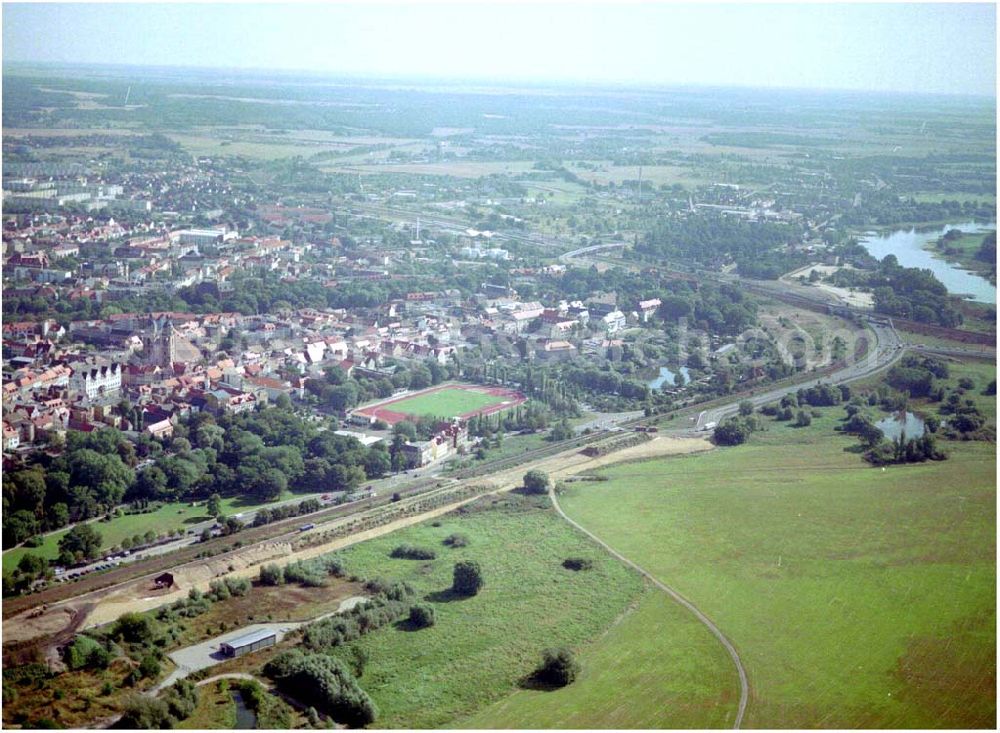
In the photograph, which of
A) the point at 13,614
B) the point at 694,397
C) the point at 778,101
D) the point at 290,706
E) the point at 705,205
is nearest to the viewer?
the point at 290,706

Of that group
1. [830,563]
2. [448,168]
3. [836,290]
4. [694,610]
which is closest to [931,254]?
[836,290]

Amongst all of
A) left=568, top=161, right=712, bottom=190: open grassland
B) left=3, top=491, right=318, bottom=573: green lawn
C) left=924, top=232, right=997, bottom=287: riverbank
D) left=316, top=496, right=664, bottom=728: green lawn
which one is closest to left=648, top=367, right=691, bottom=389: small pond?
left=316, top=496, right=664, bottom=728: green lawn

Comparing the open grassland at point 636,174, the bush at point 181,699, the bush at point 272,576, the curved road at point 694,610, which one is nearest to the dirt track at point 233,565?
the bush at point 272,576

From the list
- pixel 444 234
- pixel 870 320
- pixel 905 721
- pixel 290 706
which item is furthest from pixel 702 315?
pixel 290 706

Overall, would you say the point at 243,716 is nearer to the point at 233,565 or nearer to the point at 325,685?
the point at 325,685

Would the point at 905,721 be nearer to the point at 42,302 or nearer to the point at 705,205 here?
the point at 42,302

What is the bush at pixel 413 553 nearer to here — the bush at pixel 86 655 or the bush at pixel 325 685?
the bush at pixel 325 685
